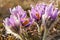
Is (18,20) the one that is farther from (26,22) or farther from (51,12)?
(51,12)

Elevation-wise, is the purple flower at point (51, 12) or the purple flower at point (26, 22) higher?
the purple flower at point (51, 12)

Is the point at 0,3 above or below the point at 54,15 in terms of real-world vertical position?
above

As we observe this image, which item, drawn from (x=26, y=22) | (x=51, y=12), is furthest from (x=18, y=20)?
(x=51, y=12)

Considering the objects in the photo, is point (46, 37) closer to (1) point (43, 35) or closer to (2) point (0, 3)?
(1) point (43, 35)

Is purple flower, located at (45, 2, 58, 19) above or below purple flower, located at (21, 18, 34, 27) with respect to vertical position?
above

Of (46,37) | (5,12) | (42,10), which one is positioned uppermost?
(5,12)

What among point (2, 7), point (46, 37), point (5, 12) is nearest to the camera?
point (46, 37)

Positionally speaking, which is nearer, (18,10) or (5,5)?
(18,10)

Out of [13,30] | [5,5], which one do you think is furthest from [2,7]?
[13,30]

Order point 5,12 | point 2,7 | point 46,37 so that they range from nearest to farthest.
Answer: point 46,37, point 5,12, point 2,7

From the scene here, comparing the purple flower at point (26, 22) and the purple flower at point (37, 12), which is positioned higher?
the purple flower at point (37, 12)
